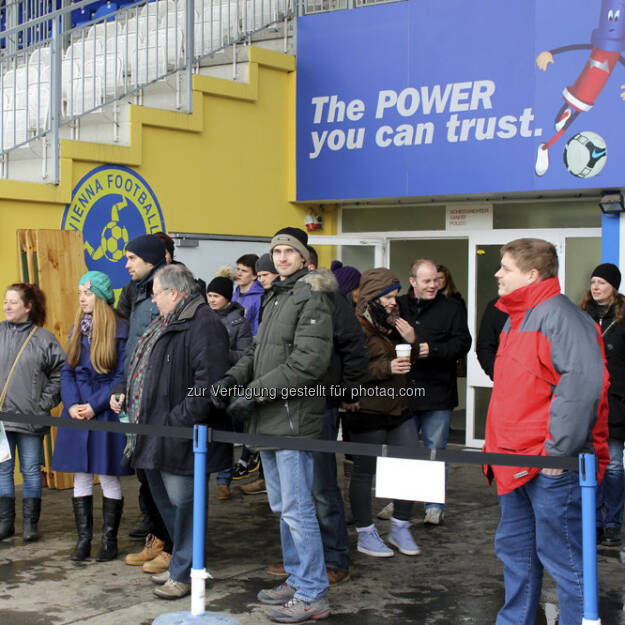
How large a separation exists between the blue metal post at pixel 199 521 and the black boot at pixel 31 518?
79.3 inches

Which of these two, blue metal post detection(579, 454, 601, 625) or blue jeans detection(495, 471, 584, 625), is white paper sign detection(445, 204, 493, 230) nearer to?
blue jeans detection(495, 471, 584, 625)

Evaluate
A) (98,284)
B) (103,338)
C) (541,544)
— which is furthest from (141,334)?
(541,544)

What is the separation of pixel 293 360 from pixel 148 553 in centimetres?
180

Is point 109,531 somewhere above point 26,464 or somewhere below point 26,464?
below

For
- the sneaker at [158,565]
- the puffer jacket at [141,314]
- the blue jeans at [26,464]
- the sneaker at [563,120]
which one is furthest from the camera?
the sneaker at [563,120]

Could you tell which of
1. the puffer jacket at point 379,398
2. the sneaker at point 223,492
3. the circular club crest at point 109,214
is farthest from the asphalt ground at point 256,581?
the circular club crest at point 109,214

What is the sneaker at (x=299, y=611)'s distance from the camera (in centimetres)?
483

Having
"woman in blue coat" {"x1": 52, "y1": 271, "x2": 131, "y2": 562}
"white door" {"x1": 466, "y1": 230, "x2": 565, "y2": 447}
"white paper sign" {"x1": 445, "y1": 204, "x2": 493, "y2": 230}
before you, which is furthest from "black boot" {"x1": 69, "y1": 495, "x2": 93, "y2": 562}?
"white paper sign" {"x1": 445, "y1": 204, "x2": 493, "y2": 230}

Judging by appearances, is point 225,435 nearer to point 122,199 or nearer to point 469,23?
point 122,199

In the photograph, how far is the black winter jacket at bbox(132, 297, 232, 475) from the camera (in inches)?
203

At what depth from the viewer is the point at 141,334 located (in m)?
5.84

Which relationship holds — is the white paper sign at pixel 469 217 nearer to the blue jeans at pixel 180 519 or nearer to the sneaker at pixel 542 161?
the sneaker at pixel 542 161

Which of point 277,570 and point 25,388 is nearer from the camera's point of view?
point 277,570

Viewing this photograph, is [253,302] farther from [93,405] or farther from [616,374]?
[616,374]
